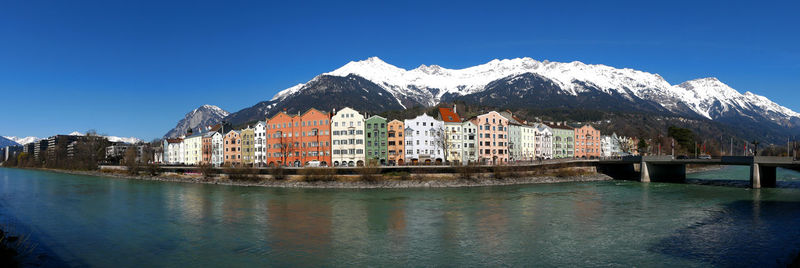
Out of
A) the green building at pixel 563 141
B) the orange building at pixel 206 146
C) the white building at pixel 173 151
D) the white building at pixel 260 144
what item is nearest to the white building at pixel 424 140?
the white building at pixel 260 144

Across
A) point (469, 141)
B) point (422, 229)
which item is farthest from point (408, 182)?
point (422, 229)

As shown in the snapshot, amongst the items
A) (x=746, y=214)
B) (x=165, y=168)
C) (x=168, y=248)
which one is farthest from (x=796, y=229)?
(x=165, y=168)

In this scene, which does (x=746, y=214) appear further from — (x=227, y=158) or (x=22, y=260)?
(x=227, y=158)

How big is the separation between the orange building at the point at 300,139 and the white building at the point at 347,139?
1458mm

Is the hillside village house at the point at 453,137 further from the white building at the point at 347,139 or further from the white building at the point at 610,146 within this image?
the white building at the point at 610,146

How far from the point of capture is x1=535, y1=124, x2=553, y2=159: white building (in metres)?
119

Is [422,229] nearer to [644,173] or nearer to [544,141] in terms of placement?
[644,173]

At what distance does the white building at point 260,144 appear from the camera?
4158 inches

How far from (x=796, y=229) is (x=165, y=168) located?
96.5 metres

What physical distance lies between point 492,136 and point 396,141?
20.3m

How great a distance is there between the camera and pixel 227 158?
11575cm

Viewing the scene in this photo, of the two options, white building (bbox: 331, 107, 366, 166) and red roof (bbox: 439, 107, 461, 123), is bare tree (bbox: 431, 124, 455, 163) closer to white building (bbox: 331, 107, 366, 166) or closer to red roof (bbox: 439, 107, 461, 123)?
red roof (bbox: 439, 107, 461, 123)

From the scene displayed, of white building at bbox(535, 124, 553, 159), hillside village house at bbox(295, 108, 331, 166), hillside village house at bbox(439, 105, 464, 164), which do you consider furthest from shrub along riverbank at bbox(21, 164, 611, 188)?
white building at bbox(535, 124, 553, 159)

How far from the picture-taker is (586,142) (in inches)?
5300
